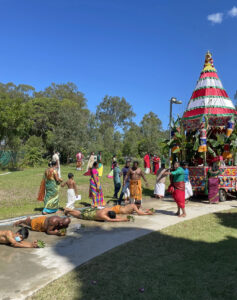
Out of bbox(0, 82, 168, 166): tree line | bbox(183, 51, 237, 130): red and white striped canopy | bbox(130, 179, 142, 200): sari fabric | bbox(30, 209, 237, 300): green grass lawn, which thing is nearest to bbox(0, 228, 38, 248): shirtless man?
bbox(30, 209, 237, 300): green grass lawn

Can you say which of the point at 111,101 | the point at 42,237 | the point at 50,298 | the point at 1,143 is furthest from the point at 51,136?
the point at 50,298

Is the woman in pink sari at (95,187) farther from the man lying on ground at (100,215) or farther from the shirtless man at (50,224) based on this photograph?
the shirtless man at (50,224)

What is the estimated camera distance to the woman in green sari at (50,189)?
7797mm

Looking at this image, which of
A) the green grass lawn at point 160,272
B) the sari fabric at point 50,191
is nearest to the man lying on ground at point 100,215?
the sari fabric at point 50,191

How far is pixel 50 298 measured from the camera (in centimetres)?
333

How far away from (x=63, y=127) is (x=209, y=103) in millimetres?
21995

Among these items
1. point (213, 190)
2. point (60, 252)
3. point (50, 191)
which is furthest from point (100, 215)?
point (213, 190)

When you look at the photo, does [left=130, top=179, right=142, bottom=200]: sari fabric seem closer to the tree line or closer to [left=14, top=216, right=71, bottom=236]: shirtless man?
Answer: [left=14, top=216, right=71, bottom=236]: shirtless man

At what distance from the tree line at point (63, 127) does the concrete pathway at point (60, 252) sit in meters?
12.6

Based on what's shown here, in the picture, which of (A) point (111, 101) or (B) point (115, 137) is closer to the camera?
(B) point (115, 137)

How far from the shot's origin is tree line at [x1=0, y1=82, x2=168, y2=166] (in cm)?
2252

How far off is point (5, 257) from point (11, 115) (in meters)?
18.3

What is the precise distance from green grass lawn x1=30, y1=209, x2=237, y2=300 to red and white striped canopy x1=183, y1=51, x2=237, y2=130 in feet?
20.6

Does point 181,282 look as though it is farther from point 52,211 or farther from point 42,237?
point 52,211
